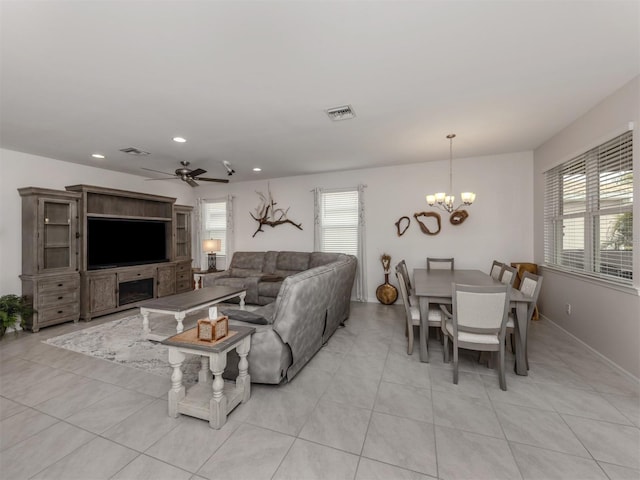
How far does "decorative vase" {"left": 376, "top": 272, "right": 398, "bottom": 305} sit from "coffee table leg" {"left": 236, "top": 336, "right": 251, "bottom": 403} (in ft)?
11.7

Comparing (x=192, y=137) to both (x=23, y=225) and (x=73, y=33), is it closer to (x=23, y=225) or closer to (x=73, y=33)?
(x=73, y=33)

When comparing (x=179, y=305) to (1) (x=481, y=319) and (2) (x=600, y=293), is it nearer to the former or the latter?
(1) (x=481, y=319)

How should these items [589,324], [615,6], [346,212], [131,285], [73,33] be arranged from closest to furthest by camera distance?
[615,6]
[73,33]
[589,324]
[131,285]
[346,212]

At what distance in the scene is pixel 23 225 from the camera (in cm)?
417

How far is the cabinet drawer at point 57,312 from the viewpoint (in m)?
3.94

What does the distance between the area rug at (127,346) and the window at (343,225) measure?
3.24 meters

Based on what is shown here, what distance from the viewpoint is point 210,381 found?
2273 millimetres

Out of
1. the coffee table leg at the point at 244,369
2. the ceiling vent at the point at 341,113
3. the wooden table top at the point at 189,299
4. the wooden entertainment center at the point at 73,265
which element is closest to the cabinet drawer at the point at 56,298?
the wooden entertainment center at the point at 73,265

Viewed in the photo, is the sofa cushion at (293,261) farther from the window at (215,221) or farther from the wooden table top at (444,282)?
the wooden table top at (444,282)

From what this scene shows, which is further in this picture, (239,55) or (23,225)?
(23,225)

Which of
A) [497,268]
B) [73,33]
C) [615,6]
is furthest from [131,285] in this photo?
[615,6]

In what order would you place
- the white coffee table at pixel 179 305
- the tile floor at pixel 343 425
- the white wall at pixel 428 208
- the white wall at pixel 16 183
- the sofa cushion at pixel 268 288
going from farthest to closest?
the sofa cushion at pixel 268 288, the white wall at pixel 428 208, the white wall at pixel 16 183, the white coffee table at pixel 179 305, the tile floor at pixel 343 425

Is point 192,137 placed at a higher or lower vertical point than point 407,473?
higher

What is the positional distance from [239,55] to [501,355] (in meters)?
3.27
